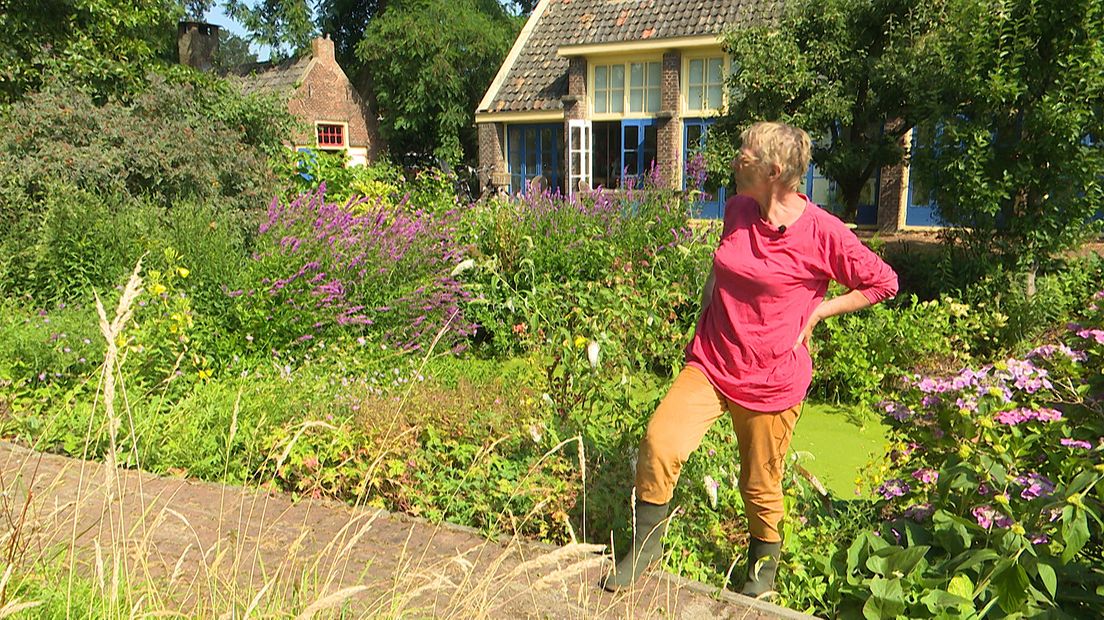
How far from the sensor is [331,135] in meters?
29.1

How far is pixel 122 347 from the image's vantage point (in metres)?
4.72

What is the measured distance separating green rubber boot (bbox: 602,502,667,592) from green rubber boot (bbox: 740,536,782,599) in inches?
13.7

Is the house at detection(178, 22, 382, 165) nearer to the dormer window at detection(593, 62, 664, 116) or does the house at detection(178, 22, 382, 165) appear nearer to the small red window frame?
the small red window frame

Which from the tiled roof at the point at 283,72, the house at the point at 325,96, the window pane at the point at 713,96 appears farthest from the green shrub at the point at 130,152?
the tiled roof at the point at 283,72

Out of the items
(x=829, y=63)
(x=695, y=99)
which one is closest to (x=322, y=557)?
(x=829, y=63)

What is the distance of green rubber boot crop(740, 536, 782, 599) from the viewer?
10.2 feet

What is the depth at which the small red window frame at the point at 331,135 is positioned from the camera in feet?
93.8

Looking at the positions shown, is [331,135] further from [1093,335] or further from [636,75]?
[1093,335]

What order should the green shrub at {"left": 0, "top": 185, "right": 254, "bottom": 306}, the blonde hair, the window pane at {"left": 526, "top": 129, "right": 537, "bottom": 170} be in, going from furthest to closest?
the window pane at {"left": 526, "top": 129, "right": 537, "bottom": 170}, the green shrub at {"left": 0, "top": 185, "right": 254, "bottom": 306}, the blonde hair

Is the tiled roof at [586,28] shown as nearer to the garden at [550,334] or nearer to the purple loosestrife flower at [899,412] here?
the garden at [550,334]

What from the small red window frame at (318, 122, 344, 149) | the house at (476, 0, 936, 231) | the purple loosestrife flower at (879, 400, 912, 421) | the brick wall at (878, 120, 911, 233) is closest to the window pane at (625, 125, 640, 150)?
the house at (476, 0, 936, 231)

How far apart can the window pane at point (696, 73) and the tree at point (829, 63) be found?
7.65 metres

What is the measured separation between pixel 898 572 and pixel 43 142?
7.81 m

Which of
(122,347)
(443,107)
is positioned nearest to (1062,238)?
(122,347)
